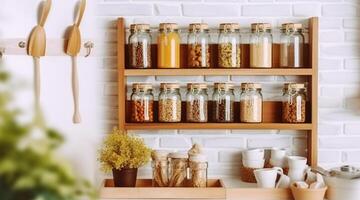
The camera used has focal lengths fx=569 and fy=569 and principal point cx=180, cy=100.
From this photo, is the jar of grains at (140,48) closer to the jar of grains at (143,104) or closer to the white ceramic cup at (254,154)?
the jar of grains at (143,104)

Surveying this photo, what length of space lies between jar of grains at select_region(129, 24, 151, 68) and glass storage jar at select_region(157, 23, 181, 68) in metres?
0.05

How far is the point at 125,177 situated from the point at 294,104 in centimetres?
84

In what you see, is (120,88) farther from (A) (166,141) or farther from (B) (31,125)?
(B) (31,125)

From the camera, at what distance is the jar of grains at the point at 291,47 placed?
8.52 ft

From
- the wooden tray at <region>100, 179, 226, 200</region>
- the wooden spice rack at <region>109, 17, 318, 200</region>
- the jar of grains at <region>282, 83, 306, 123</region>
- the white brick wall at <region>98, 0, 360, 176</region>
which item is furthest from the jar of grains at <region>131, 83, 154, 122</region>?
the jar of grains at <region>282, 83, 306, 123</region>

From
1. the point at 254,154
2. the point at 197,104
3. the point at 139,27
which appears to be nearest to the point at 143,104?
the point at 197,104

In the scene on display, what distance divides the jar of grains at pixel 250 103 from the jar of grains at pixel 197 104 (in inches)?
6.6

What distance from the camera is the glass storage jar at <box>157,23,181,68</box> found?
2568mm

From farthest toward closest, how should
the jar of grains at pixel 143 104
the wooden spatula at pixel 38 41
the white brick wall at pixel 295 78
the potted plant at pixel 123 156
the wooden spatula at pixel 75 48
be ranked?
the white brick wall at pixel 295 78 → the jar of grains at pixel 143 104 → the potted plant at pixel 123 156 → the wooden spatula at pixel 75 48 → the wooden spatula at pixel 38 41

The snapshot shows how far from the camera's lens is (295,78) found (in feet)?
8.95

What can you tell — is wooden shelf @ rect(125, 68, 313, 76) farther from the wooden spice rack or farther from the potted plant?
the potted plant

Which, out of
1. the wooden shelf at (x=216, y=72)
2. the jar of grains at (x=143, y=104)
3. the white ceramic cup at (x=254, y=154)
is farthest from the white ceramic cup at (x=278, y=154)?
the jar of grains at (x=143, y=104)

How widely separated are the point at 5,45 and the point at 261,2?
5.37 feet

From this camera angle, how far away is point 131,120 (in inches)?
104
